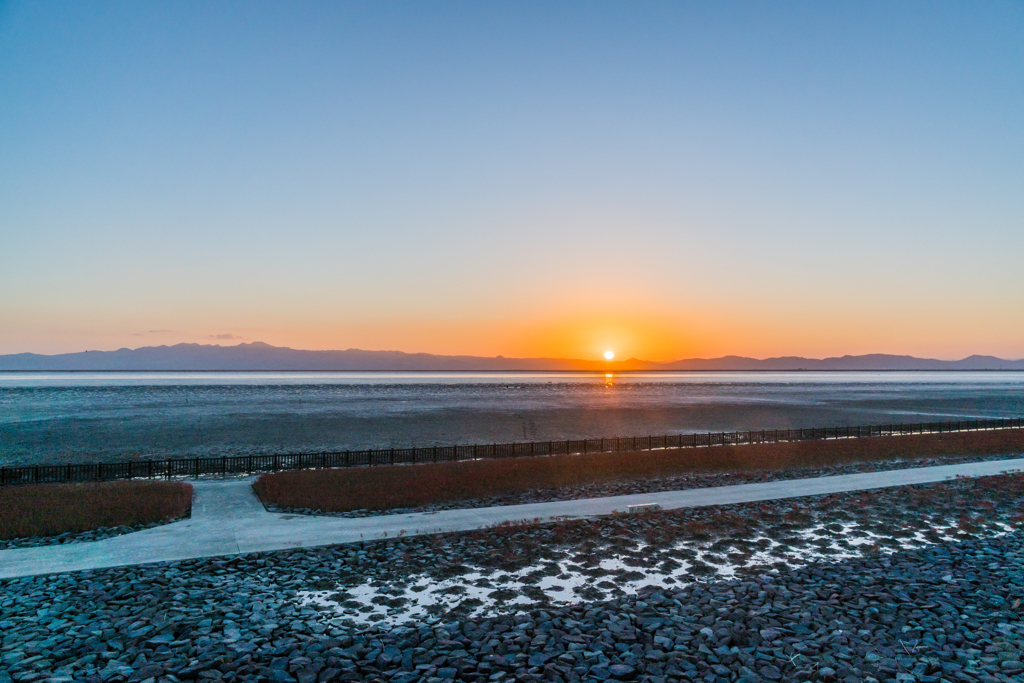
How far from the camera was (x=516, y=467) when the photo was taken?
2517cm

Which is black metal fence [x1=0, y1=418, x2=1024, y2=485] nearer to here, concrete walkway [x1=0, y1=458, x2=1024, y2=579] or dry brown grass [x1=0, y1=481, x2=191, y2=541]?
dry brown grass [x1=0, y1=481, x2=191, y2=541]

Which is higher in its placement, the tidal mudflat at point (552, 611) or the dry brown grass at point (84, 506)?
the dry brown grass at point (84, 506)

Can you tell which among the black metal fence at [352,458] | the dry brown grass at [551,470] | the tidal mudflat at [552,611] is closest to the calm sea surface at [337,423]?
the black metal fence at [352,458]

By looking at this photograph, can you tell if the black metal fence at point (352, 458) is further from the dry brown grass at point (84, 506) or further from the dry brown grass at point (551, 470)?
the dry brown grass at point (551, 470)

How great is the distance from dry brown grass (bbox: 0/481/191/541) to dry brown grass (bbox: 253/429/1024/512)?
9.53 ft

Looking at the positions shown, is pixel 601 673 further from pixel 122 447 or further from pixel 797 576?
pixel 122 447

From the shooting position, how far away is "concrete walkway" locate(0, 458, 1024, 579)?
41.5ft

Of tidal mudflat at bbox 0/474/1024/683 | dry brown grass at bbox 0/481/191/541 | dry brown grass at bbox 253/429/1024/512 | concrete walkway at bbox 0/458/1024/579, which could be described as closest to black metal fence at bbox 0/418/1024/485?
dry brown grass at bbox 0/481/191/541

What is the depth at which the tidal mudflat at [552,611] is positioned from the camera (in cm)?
816

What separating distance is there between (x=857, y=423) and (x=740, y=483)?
3705 cm

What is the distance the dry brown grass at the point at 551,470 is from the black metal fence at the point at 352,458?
3147mm

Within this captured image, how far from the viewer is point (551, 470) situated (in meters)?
24.7

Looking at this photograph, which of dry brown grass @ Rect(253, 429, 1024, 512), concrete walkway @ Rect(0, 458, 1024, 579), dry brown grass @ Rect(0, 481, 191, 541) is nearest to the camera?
concrete walkway @ Rect(0, 458, 1024, 579)

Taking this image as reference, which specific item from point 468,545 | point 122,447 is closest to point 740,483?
point 468,545
